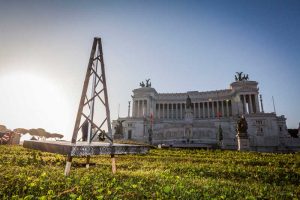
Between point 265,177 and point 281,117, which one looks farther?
point 281,117

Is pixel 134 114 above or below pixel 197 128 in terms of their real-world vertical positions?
above

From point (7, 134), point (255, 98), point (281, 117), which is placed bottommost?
point (7, 134)

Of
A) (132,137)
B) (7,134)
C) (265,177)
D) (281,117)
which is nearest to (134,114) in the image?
(132,137)

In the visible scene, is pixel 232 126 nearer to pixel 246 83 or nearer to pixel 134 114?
pixel 246 83

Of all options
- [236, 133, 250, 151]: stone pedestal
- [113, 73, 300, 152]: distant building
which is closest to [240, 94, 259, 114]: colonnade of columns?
[113, 73, 300, 152]: distant building

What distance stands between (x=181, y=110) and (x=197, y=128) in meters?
31.1

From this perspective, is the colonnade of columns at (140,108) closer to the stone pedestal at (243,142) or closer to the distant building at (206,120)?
the distant building at (206,120)

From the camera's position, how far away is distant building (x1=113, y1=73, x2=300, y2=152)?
5441 cm

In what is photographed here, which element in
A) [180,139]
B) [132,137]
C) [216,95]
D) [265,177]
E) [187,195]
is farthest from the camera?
[216,95]

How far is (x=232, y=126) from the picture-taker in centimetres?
6481

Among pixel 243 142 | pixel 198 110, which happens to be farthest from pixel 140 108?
pixel 243 142

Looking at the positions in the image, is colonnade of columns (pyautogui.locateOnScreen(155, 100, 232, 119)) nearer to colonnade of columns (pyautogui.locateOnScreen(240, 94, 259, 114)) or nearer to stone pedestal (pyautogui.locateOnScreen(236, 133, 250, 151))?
colonnade of columns (pyautogui.locateOnScreen(240, 94, 259, 114))

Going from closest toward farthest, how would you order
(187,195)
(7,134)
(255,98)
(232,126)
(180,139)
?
1. (187,195)
2. (7,134)
3. (180,139)
4. (232,126)
5. (255,98)

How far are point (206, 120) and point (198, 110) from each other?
1276 centimetres
